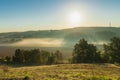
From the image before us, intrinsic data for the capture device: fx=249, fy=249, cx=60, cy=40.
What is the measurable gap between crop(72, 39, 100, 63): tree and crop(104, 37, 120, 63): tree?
189 inches

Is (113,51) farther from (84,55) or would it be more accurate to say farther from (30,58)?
(30,58)

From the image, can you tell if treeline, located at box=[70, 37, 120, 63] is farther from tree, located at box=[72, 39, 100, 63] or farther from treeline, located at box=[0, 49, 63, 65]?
treeline, located at box=[0, 49, 63, 65]

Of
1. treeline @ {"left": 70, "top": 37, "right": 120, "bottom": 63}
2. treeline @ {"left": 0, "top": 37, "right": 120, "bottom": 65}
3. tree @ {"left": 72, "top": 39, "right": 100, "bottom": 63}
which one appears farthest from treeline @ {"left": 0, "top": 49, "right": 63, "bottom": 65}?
tree @ {"left": 72, "top": 39, "right": 100, "bottom": 63}

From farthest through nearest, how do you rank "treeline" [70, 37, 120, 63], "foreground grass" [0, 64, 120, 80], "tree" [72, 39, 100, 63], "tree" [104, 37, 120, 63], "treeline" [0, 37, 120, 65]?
"tree" [104, 37, 120, 63] < "treeline" [0, 37, 120, 65] < "treeline" [70, 37, 120, 63] < "tree" [72, 39, 100, 63] < "foreground grass" [0, 64, 120, 80]

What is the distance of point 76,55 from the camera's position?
7869 cm

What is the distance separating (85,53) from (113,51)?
980 centimetres

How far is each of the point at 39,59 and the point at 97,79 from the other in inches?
2370

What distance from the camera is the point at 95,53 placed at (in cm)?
7456

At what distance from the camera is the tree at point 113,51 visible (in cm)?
7694

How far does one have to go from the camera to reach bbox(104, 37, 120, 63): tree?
76.9m

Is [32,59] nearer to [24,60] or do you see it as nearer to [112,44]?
[24,60]

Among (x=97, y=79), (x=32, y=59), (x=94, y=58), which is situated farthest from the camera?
(x=32, y=59)

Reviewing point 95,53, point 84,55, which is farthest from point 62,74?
point 84,55

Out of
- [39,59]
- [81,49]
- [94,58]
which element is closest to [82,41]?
[81,49]
